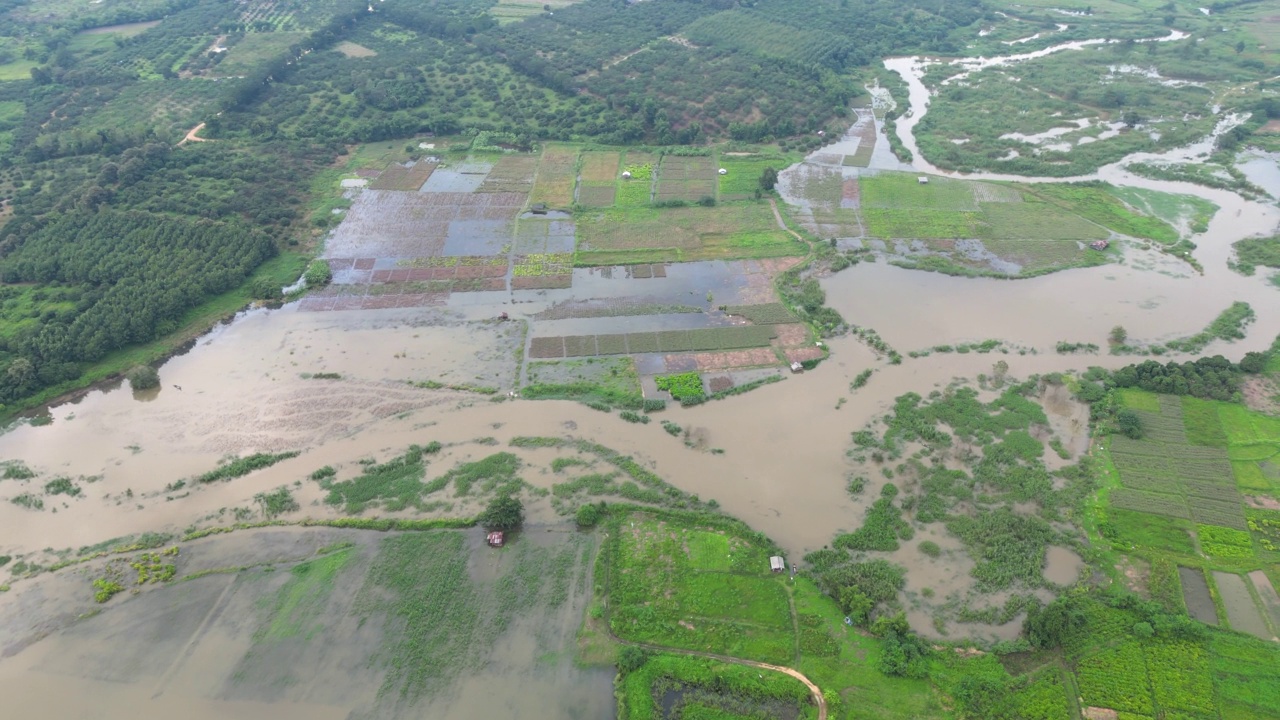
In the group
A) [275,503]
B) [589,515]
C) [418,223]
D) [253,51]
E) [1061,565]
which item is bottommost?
[275,503]

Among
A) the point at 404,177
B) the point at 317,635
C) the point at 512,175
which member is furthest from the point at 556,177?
the point at 317,635

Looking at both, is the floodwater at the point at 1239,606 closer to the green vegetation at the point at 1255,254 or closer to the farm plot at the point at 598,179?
the green vegetation at the point at 1255,254

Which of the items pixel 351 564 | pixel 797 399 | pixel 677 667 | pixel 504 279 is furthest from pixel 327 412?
pixel 797 399

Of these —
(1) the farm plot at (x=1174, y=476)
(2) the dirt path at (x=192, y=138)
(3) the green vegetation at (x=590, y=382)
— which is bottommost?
(3) the green vegetation at (x=590, y=382)

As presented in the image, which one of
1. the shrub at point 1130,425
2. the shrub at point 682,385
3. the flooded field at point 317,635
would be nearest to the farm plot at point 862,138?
the shrub at point 682,385

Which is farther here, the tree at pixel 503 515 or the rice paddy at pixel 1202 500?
the tree at pixel 503 515

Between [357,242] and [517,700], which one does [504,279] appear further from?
[517,700]

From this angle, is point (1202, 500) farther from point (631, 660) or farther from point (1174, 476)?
point (631, 660)

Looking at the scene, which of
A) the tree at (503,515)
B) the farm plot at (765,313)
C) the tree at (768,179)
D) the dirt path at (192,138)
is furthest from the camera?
the dirt path at (192,138)
